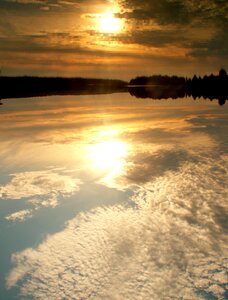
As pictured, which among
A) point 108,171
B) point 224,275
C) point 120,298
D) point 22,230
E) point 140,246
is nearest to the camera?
point 120,298

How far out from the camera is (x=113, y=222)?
7.84 metres

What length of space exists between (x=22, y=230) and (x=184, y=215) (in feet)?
11.8

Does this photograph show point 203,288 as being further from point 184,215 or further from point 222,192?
point 222,192

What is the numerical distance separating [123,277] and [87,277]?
0.58 metres

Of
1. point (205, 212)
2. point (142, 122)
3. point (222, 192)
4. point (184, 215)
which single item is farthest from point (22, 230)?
point (142, 122)

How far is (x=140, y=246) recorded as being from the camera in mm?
6840

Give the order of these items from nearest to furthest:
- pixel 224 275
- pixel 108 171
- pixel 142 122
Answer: pixel 224 275 → pixel 108 171 → pixel 142 122

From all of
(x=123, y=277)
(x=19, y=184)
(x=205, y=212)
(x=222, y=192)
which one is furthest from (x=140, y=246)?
(x=19, y=184)

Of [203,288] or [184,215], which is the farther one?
[184,215]

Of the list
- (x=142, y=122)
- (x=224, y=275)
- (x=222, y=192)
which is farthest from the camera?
(x=142, y=122)

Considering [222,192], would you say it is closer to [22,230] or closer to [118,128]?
[22,230]

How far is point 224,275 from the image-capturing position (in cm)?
580

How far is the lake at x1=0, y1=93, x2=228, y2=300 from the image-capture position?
5707 millimetres

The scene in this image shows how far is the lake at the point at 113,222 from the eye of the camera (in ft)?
18.7
